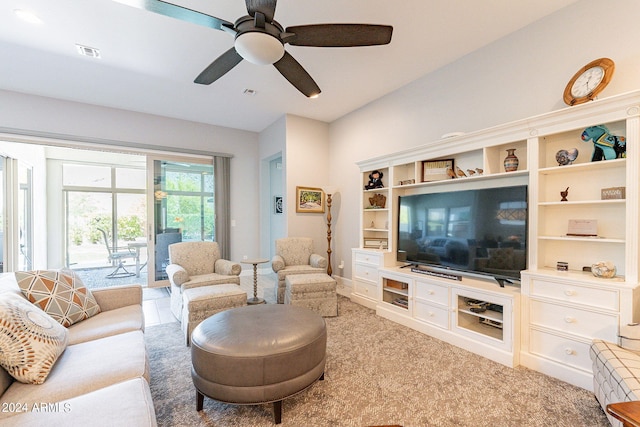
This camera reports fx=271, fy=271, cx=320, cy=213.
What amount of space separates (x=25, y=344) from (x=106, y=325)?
2.25 feet

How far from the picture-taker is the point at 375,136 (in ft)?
13.5

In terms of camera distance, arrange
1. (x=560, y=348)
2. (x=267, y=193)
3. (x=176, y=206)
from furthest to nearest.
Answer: (x=267, y=193), (x=176, y=206), (x=560, y=348)

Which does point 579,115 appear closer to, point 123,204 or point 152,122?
point 152,122

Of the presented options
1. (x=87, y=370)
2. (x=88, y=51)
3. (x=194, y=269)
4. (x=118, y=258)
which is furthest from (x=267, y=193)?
(x=87, y=370)

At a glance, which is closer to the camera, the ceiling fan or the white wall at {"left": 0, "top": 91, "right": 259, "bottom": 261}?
the ceiling fan

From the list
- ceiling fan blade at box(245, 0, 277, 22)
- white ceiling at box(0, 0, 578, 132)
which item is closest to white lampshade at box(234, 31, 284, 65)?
ceiling fan blade at box(245, 0, 277, 22)

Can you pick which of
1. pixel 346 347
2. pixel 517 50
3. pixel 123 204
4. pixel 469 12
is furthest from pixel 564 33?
pixel 123 204

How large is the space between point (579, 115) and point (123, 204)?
8.62 meters

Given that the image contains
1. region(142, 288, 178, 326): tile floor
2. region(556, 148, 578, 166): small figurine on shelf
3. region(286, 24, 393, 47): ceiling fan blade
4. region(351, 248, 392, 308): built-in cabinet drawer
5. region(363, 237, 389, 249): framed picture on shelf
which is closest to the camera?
region(286, 24, 393, 47): ceiling fan blade

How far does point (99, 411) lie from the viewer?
1.06 m

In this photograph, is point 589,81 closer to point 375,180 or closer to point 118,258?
point 375,180

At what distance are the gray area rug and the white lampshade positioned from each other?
7.61 ft

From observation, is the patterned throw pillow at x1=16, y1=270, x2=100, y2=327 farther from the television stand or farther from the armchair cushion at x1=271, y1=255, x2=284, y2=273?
the television stand

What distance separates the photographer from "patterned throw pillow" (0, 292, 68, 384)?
1242mm
